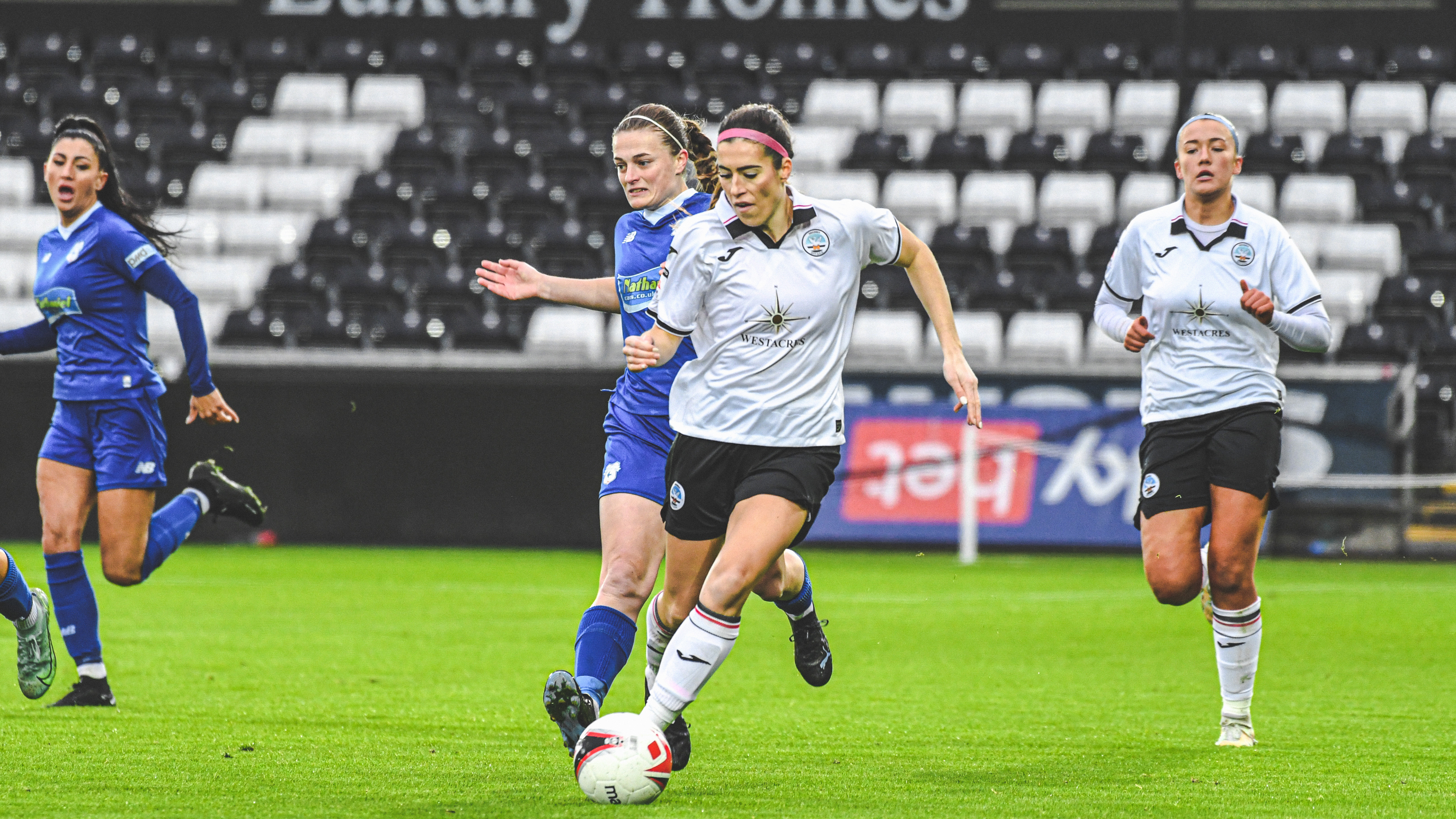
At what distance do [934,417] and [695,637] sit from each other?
1101 cm

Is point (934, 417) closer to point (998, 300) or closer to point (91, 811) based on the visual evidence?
point (998, 300)

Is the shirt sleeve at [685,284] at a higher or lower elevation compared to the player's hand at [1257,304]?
higher

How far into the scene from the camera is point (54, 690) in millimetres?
7672

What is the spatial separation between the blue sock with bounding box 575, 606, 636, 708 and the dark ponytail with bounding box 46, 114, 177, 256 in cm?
287

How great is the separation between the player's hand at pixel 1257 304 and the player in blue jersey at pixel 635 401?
1.84m

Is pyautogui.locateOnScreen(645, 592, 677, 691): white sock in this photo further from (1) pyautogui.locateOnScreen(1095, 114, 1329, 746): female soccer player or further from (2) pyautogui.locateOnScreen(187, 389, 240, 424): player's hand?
(2) pyautogui.locateOnScreen(187, 389, 240, 424): player's hand

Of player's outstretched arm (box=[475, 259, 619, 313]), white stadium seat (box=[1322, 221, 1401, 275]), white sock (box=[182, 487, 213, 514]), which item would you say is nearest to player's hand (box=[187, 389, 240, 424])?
white sock (box=[182, 487, 213, 514])

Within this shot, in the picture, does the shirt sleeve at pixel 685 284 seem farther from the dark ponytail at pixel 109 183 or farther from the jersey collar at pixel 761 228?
the dark ponytail at pixel 109 183

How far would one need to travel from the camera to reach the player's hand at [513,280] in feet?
18.7

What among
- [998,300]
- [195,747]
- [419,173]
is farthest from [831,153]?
[195,747]

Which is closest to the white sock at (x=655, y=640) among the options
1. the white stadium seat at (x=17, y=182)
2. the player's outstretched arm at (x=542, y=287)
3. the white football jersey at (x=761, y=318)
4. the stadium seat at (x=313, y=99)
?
the white football jersey at (x=761, y=318)

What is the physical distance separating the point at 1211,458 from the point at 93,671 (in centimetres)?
452

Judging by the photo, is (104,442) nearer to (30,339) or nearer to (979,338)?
(30,339)

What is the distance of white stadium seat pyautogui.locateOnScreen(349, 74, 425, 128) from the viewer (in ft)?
71.8
